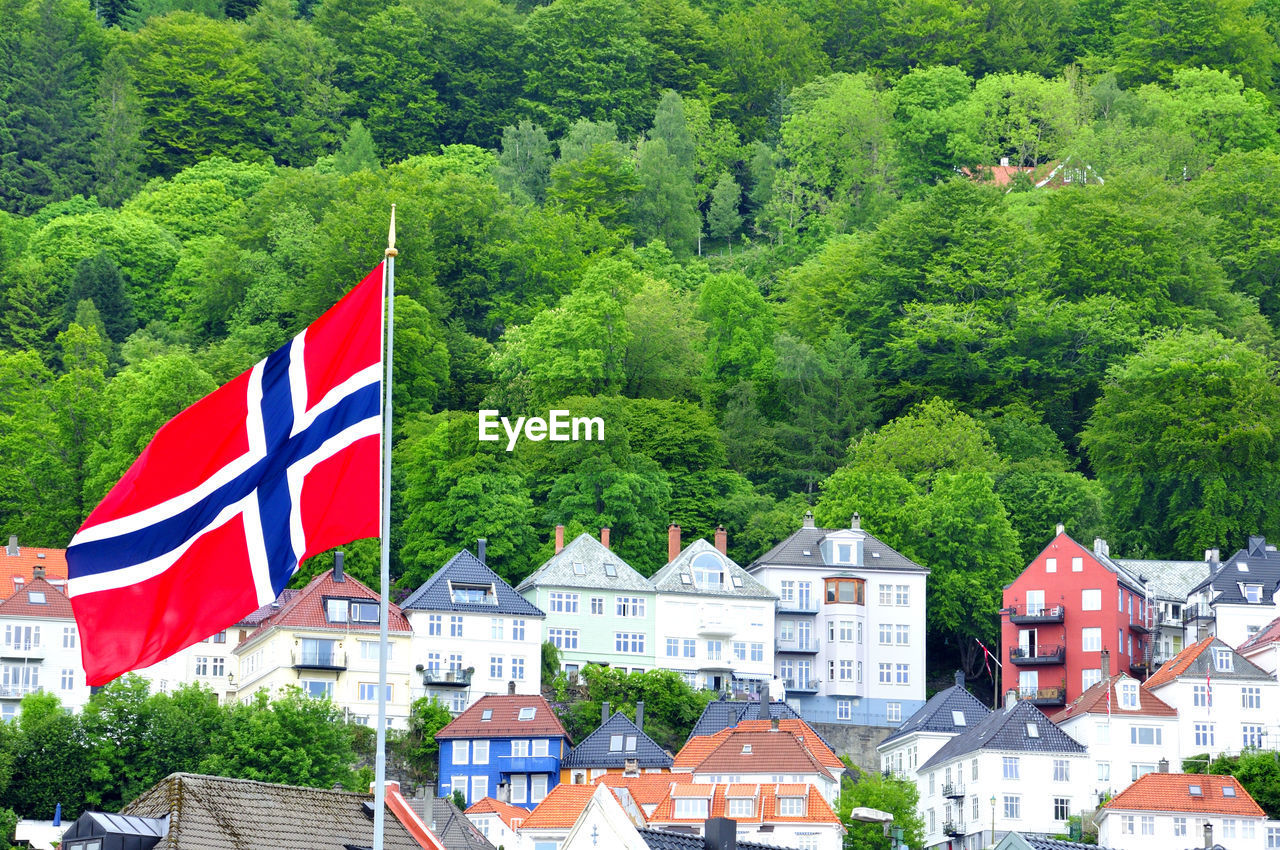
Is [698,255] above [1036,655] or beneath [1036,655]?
above

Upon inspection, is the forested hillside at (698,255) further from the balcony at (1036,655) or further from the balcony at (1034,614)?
the balcony at (1036,655)

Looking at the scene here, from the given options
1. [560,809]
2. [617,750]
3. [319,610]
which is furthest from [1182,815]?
[319,610]

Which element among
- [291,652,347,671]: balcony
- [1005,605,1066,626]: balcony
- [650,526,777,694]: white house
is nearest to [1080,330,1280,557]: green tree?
[1005,605,1066,626]: balcony

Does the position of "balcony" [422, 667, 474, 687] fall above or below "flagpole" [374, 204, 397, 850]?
above

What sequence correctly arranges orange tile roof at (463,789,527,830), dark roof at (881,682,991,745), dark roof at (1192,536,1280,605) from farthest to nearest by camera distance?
dark roof at (1192,536,1280,605) < dark roof at (881,682,991,745) < orange tile roof at (463,789,527,830)

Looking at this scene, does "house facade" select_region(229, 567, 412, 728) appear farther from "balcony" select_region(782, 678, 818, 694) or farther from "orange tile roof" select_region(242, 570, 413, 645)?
"balcony" select_region(782, 678, 818, 694)

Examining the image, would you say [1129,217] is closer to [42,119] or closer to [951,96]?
[951,96]

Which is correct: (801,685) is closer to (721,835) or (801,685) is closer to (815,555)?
(815,555)
